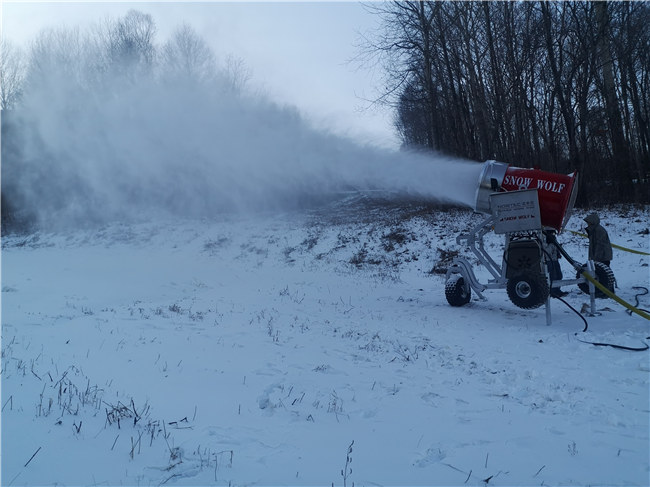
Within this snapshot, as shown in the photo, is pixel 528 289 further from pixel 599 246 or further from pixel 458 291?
pixel 599 246

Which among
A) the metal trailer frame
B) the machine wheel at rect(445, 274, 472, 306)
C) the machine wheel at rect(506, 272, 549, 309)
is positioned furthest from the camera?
the machine wheel at rect(445, 274, 472, 306)

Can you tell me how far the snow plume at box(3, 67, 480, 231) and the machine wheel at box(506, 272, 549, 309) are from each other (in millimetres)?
2047

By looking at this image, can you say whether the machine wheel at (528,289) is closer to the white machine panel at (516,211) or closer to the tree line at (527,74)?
the white machine panel at (516,211)

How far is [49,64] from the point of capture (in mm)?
25000

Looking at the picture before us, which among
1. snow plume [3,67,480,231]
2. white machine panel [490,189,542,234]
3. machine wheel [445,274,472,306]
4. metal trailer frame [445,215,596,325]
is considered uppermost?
snow plume [3,67,480,231]

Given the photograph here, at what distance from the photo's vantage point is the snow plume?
442 inches

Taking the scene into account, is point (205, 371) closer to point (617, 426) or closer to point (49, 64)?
point (617, 426)

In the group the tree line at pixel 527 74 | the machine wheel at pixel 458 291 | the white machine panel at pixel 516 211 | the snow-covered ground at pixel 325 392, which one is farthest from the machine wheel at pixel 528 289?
the tree line at pixel 527 74

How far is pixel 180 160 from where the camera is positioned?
1923 cm

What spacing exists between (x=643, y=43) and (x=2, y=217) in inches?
1620

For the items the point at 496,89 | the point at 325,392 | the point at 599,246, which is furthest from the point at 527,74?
the point at 325,392

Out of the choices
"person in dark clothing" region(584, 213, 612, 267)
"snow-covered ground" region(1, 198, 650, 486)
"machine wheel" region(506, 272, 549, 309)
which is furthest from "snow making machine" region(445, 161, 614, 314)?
"person in dark clothing" region(584, 213, 612, 267)

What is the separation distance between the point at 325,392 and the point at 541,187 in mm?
5685

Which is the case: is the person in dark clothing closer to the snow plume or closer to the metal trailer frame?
the metal trailer frame
